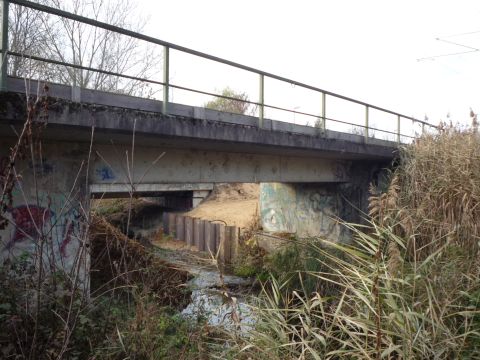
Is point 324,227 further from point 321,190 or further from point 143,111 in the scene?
point 143,111

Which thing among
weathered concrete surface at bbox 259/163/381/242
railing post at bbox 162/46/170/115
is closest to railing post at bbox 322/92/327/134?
weathered concrete surface at bbox 259/163/381/242

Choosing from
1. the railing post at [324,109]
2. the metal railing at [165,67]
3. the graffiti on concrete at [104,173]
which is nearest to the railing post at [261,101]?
the metal railing at [165,67]

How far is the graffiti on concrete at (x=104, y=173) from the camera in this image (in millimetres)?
7148

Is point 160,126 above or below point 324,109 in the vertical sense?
below

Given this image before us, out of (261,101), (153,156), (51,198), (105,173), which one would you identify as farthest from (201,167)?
(51,198)

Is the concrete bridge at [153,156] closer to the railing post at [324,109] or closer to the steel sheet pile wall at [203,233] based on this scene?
the railing post at [324,109]

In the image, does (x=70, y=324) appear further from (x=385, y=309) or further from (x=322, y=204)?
(x=322, y=204)

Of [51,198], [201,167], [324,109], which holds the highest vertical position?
[324,109]

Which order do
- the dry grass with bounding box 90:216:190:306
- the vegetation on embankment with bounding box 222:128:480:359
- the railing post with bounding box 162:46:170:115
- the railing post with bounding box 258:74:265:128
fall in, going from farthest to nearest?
1. the railing post with bounding box 258:74:265:128
2. the railing post with bounding box 162:46:170:115
3. the dry grass with bounding box 90:216:190:306
4. the vegetation on embankment with bounding box 222:128:480:359

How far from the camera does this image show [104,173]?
7.18 m

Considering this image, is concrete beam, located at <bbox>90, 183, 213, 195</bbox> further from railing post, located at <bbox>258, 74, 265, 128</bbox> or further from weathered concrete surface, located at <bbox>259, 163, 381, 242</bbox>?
weathered concrete surface, located at <bbox>259, 163, 381, 242</bbox>

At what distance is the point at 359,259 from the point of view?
3160mm

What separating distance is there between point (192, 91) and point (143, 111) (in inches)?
49.7

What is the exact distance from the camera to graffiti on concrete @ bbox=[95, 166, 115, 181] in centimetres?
715
